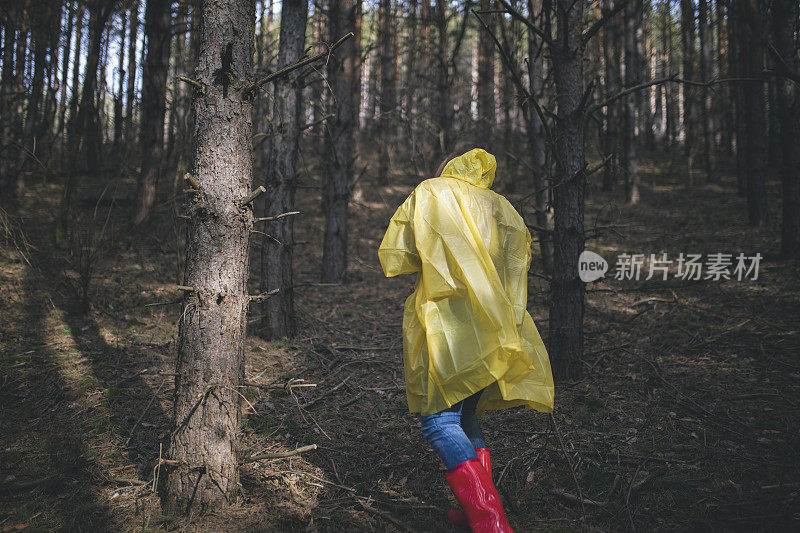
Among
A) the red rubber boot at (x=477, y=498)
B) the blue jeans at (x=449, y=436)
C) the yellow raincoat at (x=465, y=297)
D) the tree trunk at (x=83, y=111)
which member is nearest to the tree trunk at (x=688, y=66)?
the yellow raincoat at (x=465, y=297)

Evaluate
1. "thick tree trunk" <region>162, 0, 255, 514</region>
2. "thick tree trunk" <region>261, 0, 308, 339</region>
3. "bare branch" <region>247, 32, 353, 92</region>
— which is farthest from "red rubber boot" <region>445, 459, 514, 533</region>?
"thick tree trunk" <region>261, 0, 308, 339</region>

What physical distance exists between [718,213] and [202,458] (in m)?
13.7

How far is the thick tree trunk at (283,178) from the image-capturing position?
5.37 m

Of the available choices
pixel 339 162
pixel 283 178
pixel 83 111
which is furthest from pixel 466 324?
pixel 339 162

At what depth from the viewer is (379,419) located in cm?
400

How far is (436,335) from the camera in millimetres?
2367

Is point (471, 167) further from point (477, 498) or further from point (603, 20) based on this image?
point (477, 498)

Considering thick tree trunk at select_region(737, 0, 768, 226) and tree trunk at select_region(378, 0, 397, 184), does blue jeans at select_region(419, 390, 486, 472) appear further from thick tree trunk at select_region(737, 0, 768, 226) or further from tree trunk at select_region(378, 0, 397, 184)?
tree trunk at select_region(378, 0, 397, 184)

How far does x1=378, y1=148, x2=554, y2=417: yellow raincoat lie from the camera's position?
235cm

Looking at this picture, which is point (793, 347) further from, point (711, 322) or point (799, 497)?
point (799, 497)

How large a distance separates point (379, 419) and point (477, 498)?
183 cm

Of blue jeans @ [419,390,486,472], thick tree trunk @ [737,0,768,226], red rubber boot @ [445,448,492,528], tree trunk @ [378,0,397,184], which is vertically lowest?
red rubber boot @ [445,448,492,528]

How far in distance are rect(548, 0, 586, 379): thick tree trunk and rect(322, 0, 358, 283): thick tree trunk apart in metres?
4.93

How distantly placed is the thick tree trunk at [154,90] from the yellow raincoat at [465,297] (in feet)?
25.4
